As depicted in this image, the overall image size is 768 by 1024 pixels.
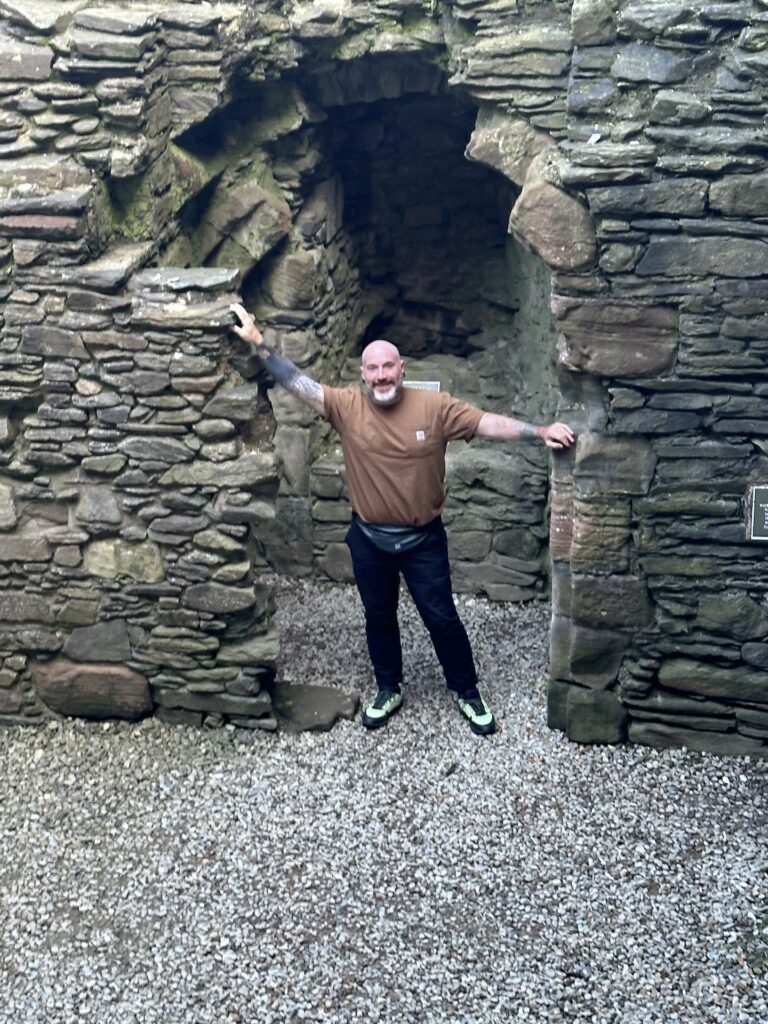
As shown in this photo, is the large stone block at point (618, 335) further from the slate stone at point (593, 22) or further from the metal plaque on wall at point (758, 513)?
the slate stone at point (593, 22)

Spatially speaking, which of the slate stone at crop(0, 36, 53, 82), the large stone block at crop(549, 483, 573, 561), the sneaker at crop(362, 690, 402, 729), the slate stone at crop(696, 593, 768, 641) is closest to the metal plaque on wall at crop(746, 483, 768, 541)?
the slate stone at crop(696, 593, 768, 641)

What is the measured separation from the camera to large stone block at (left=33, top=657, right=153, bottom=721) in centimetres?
612

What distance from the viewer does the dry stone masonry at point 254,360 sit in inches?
194

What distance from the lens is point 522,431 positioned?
5.62 metres

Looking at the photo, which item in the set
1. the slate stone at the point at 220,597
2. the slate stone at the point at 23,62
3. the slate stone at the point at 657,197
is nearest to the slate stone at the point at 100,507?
the slate stone at the point at 220,597

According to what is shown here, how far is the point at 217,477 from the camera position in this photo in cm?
568

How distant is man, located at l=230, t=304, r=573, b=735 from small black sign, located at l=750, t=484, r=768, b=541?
86cm

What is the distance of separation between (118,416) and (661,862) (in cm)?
318

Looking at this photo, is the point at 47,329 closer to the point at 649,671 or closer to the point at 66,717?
the point at 66,717

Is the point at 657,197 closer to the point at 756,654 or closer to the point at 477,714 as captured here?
the point at 756,654

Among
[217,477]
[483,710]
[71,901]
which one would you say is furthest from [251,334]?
[71,901]

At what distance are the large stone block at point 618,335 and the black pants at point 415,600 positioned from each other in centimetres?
120

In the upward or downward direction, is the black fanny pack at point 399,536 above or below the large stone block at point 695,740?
above

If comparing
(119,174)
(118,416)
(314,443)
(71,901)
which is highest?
(119,174)
